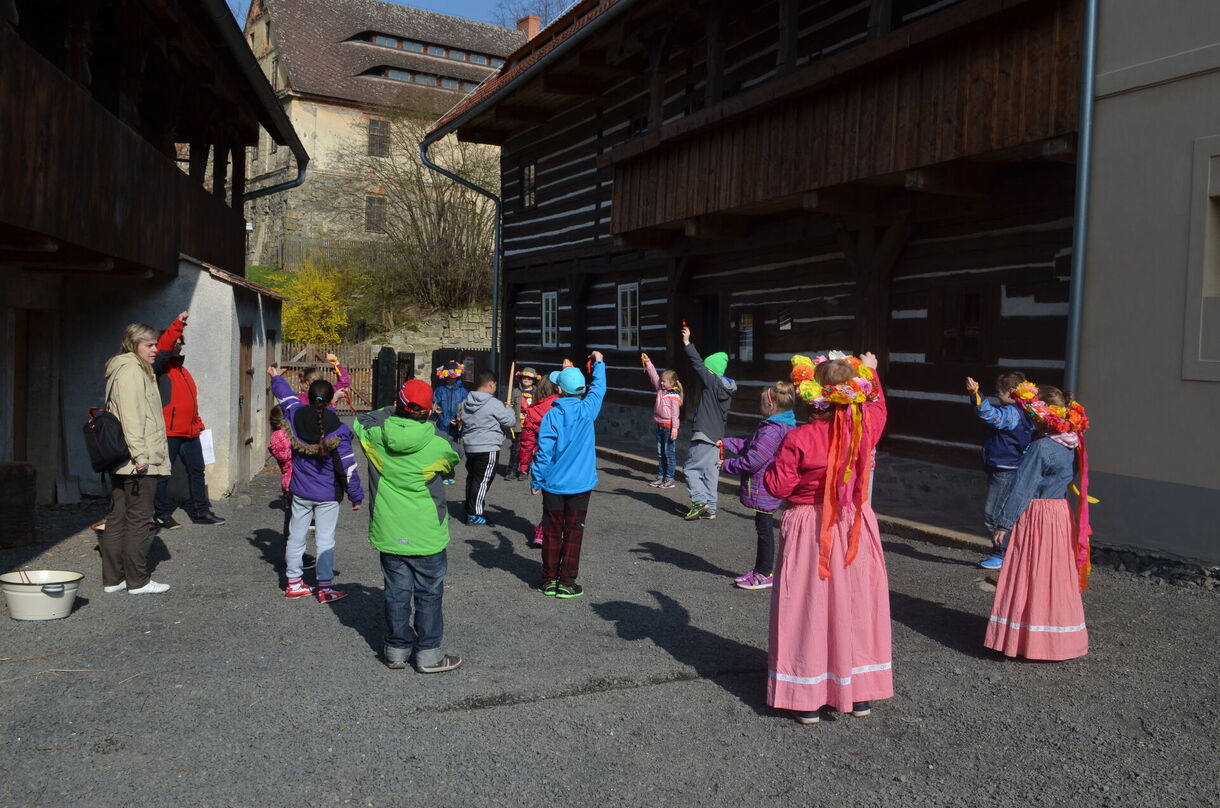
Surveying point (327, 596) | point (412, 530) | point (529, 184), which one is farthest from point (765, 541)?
point (529, 184)

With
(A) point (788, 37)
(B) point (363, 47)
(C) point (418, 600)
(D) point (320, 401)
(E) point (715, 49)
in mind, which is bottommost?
(C) point (418, 600)

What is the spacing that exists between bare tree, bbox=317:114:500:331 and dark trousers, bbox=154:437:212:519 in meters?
25.6

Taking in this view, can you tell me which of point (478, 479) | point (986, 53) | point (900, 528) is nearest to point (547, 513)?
point (478, 479)

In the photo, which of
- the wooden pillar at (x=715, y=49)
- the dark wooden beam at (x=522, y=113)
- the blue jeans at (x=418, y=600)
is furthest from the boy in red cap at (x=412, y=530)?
the dark wooden beam at (x=522, y=113)

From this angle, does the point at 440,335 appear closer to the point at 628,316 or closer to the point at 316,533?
the point at 628,316

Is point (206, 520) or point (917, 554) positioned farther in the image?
point (206, 520)

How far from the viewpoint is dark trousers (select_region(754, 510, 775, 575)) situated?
7.64 m

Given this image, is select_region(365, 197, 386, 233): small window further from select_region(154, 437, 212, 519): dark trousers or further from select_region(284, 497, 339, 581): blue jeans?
select_region(284, 497, 339, 581): blue jeans

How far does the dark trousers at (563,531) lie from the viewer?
290 inches

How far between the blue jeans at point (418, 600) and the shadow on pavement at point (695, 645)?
1294 mm

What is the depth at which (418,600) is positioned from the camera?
5.70 meters

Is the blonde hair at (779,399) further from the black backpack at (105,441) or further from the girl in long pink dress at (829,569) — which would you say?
the black backpack at (105,441)

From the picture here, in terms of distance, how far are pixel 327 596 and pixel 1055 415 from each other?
493cm

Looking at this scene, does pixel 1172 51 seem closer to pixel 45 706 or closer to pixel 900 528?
pixel 900 528
